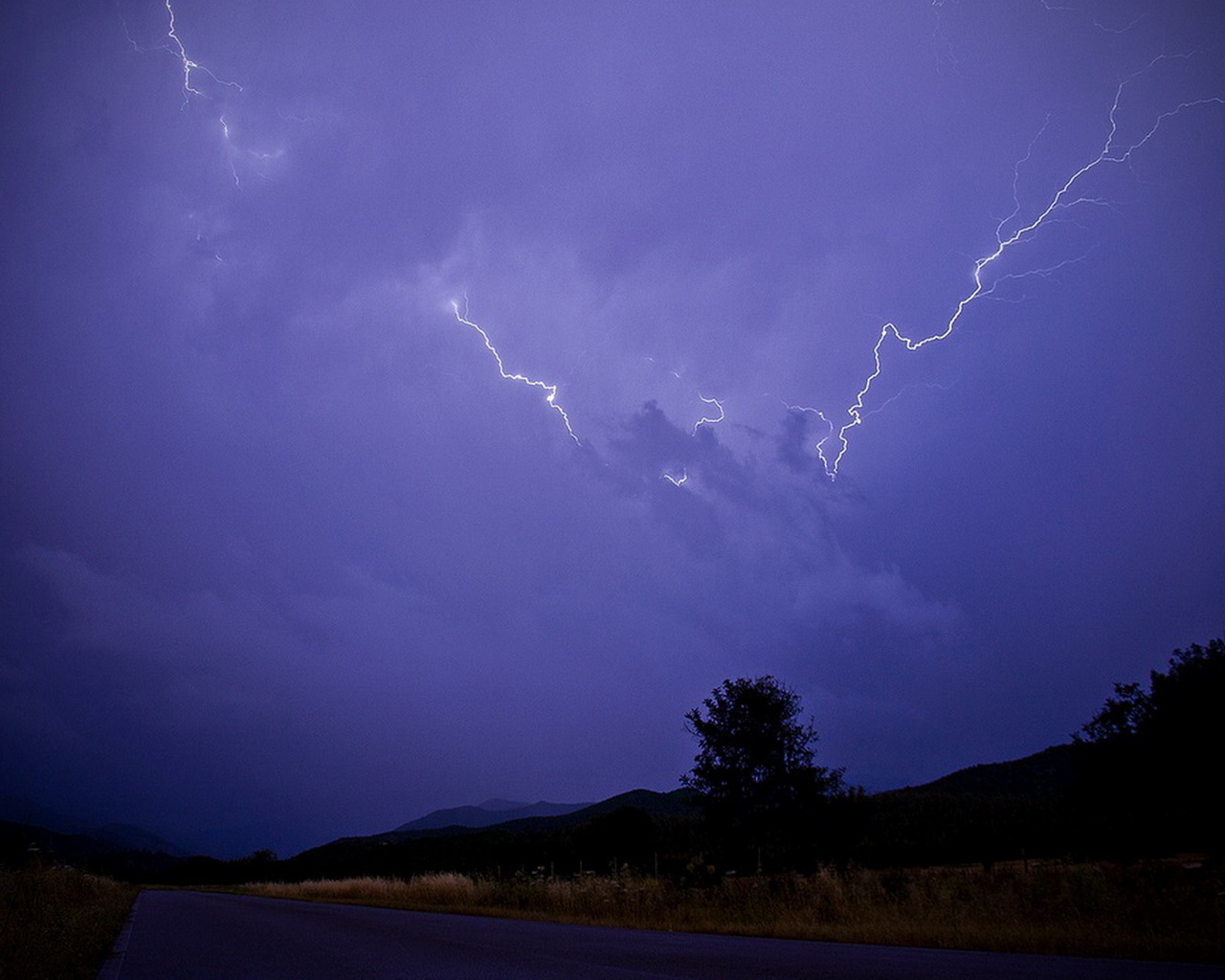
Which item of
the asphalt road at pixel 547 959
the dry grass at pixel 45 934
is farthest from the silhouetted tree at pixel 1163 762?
the dry grass at pixel 45 934

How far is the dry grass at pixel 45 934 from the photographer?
6395mm

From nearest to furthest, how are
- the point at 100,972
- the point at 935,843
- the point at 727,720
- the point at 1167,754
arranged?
the point at 100,972 < the point at 1167,754 < the point at 727,720 < the point at 935,843

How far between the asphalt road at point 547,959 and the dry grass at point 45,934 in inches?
13.2

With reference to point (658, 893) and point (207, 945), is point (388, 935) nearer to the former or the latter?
point (207, 945)

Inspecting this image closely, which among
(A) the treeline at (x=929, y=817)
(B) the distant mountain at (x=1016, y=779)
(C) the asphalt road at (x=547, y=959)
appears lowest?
(C) the asphalt road at (x=547, y=959)

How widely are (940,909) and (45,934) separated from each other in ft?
36.8

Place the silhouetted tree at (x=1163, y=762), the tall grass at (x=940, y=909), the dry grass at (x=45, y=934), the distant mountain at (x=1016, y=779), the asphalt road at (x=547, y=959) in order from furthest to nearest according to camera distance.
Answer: the distant mountain at (x=1016, y=779)
the silhouetted tree at (x=1163, y=762)
the tall grass at (x=940, y=909)
the dry grass at (x=45, y=934)
the asphalt road at (x=547, y=959)

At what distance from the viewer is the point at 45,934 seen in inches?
321

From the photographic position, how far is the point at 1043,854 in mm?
27312

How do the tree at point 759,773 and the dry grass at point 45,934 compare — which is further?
the tree at point 759,773

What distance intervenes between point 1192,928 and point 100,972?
1101cm

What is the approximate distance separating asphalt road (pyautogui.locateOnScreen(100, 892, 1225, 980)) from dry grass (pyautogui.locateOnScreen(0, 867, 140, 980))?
336 mm

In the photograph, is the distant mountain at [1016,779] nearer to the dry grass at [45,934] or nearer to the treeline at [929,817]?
the treeline at [929,817]

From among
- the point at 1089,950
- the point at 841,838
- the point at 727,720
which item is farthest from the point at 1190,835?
the point at 1089,950
